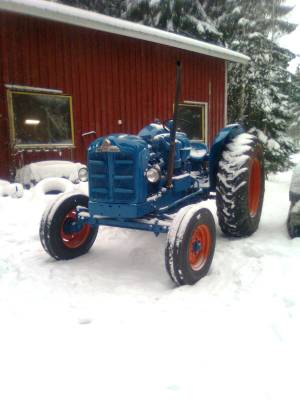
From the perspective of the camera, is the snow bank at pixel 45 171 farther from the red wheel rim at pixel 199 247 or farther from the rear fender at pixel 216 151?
the red wheel rim at pixel 199 247

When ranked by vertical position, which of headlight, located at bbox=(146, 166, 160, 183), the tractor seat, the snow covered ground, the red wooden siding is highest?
the red wooden siding

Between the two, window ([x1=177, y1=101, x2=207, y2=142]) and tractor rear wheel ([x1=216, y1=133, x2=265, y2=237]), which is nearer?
tractor rear wheel ([x1=216, y1=133, x2=265, y2=237])

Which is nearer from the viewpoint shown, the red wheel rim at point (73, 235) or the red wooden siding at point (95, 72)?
the red wheel rim at point (73, 235)

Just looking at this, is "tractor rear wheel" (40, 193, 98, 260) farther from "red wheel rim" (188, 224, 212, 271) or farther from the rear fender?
the rear fender

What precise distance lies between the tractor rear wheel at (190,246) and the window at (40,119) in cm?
483

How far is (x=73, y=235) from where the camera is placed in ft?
13.8

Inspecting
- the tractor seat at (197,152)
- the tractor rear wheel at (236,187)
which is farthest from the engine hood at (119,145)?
the tractor seat at (197,152)

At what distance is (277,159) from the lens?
1448 centimetres

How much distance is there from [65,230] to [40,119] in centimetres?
421

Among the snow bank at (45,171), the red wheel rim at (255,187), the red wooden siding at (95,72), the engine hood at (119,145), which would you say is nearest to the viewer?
the engine hood at (119,145)

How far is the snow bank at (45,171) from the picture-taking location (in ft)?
22.9

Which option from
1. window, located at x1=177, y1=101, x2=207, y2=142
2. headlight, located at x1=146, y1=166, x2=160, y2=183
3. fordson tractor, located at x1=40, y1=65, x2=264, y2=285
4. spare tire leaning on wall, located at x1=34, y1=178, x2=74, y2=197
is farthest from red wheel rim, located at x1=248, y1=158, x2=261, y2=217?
window, located at x1=177, y1=101, x2=207, y2=142

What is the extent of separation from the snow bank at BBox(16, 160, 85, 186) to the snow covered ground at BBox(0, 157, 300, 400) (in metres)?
2.75

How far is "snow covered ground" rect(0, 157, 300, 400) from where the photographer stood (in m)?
2.08
